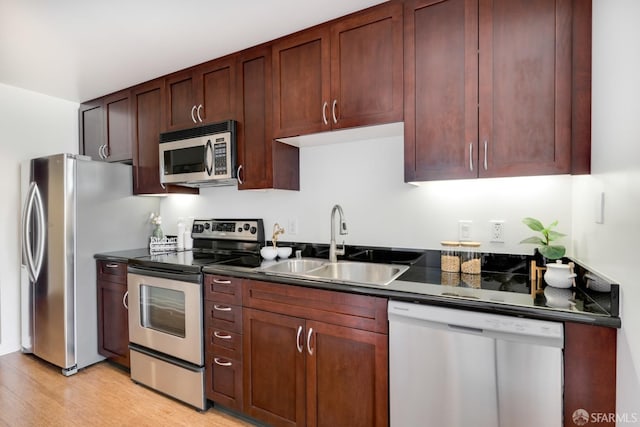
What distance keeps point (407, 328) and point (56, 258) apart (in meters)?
2.69

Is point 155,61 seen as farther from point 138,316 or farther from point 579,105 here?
point 579,105

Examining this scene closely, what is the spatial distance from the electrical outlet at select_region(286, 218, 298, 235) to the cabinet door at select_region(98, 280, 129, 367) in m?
1.33

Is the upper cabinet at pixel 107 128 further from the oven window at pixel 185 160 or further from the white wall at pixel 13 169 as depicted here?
the oven window at pixel 185 160

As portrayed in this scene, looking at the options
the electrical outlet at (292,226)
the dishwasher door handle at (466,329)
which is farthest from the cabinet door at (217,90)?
the dishwasher door handle at (466,329)

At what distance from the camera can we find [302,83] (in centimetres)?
196

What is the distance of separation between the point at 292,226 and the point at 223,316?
820 mm

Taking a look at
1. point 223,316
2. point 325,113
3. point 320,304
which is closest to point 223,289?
point 223,316

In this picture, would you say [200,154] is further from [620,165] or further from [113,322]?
[620,165]

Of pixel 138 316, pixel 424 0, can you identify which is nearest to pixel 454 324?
pixel 424 0

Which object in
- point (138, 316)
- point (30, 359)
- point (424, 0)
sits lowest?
point (30, 359)

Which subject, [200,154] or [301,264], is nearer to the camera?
[301,264]

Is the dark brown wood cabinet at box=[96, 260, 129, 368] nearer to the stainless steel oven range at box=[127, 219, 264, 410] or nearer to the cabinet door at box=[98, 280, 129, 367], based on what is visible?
the cabinet door at box=[98, 280, 129, 367]

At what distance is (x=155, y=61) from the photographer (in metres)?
2.34

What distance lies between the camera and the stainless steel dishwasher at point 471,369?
1121 mm
